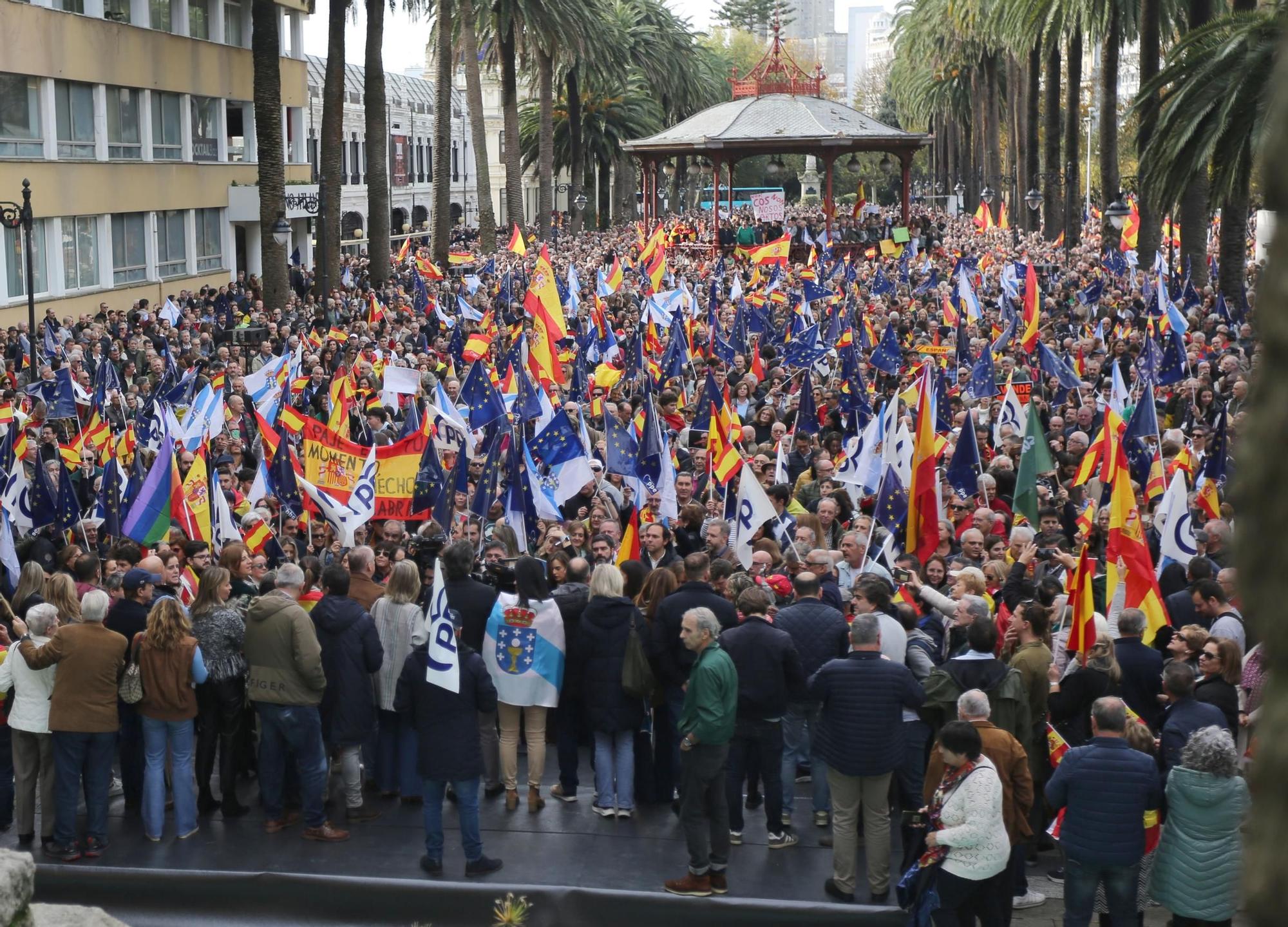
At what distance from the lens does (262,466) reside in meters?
12.7

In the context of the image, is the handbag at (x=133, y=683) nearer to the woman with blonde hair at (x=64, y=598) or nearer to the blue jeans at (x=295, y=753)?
the woman with blonde hair at (x=64, y=598)

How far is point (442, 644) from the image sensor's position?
8.17 meters

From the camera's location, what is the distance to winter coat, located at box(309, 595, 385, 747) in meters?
8.81

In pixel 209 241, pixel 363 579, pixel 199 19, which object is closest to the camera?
pixel 363 579

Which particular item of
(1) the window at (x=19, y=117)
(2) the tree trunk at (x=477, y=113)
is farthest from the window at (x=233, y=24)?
(1) the window at (x=19, y=117)

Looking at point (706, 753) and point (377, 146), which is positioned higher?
point (377, 146)

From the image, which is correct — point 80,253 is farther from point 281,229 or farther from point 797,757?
point 797,757

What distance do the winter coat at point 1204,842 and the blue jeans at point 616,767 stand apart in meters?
3.17

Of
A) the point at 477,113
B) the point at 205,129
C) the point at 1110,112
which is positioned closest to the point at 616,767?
the point at 1110,112

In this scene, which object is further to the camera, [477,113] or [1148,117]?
[477,113]

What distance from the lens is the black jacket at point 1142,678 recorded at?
8367 mm

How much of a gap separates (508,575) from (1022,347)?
11843mm

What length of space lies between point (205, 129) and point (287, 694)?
39.8 m

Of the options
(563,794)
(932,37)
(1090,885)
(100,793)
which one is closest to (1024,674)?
(1090,885)
